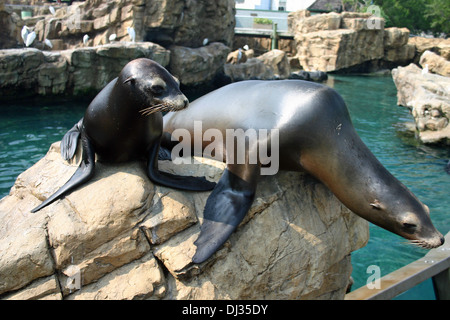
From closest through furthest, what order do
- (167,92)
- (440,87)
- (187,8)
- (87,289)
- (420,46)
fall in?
(87,289)
(167,92)
(440,87)
(187,8)
(420,46)

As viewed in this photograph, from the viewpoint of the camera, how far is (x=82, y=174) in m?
3.24

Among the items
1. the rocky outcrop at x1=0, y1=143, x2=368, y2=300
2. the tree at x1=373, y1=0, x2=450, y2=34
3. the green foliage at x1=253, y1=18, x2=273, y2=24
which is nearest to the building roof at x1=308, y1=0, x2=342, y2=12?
the tree at x1=373, y1=0, x2=450, y2=34

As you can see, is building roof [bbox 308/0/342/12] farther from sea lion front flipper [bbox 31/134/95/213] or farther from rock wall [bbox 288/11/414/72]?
sea lion front flipper [bbox 31/134/95/213]

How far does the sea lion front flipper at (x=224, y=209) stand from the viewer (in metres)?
2.92

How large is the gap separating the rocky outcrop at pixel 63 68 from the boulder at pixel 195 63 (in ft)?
4.66

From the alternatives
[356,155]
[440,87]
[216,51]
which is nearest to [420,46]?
[216,51]

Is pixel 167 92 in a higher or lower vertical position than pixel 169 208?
higher

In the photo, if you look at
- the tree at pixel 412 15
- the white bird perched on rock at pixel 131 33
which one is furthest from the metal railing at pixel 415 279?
the tree at pixel 412 15

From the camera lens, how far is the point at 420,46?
27.1m

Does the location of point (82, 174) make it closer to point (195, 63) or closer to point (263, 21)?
point (195, 63)

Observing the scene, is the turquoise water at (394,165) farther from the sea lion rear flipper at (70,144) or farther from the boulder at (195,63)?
the boulder at (195,63)

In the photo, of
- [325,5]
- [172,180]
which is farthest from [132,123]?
[325,5]

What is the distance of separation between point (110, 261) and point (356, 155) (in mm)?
1907
